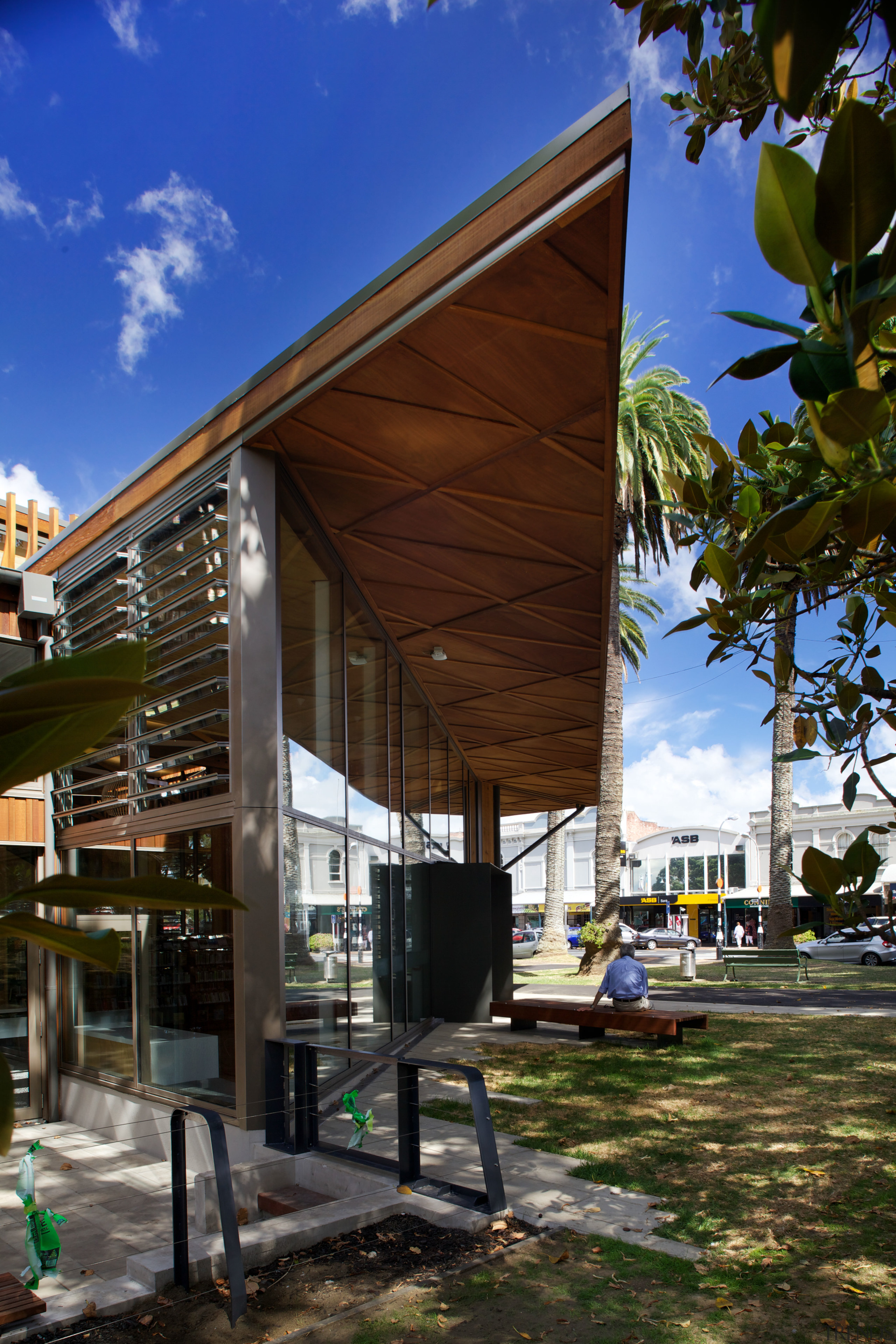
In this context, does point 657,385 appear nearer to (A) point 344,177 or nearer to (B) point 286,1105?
(A) point 344,177

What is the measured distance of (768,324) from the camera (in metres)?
1.33

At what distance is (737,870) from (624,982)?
64.8 meters

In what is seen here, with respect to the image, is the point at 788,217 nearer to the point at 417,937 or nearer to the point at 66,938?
the point at 66,938

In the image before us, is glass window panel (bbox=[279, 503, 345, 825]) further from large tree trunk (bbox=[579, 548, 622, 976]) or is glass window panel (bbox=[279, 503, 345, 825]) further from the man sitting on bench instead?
large tree trunk (bbox=[579, 548, 622, 976])

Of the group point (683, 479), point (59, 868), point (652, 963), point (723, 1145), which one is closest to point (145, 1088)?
point (59, 868)

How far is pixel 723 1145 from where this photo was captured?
274 inches

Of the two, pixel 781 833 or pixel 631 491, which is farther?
pixel 781 833

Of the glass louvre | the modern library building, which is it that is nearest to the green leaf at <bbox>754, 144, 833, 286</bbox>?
the modern library building

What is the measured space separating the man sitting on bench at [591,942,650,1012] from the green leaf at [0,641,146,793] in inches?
474

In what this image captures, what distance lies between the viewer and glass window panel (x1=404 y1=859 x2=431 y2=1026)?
13297mm

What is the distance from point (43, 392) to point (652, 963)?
128ft

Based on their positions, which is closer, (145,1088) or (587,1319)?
(587,1319)

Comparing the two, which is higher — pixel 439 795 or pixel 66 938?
pixel 66 938

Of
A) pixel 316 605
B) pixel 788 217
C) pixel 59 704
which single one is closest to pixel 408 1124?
pixel 316 605
